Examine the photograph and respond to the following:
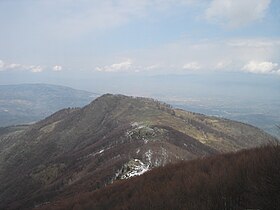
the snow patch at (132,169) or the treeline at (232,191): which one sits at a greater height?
the treeline at (232,191)

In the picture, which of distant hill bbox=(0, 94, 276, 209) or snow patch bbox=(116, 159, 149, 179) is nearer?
snow patch bbox=(116, 159, 149, 179)

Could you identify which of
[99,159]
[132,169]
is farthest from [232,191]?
[99,159]

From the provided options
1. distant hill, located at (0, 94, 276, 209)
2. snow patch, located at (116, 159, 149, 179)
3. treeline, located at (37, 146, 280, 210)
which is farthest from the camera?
distant hill, located at (0, 94, 276, 209)

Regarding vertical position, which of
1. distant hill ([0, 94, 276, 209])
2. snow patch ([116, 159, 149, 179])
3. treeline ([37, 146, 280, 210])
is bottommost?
distant hill ([0, 94, 276, 209])

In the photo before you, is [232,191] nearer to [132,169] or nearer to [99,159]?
[132,169]

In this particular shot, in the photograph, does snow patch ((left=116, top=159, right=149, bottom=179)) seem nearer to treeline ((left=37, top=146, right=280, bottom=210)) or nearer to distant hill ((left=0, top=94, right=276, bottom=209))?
distant hill ((left=0, top=94, right=276, bottom=209))

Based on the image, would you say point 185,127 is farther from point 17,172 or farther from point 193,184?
point 193,184

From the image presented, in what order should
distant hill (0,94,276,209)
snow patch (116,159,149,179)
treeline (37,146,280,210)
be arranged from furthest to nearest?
distant hill (0,94,276,209) → snow patch (116,159,149,179) → treeline (37,146,280,210)

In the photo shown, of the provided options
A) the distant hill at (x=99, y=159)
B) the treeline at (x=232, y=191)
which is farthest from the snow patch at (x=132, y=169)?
the treeline at (x=232, y=191)

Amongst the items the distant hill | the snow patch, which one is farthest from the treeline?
the snow patch

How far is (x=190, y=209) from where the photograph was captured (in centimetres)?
1219

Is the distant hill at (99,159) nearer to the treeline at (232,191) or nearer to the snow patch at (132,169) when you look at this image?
the snow patch at (132,169)

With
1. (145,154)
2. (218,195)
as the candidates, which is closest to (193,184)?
(218,195)

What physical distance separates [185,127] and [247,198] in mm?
168389
